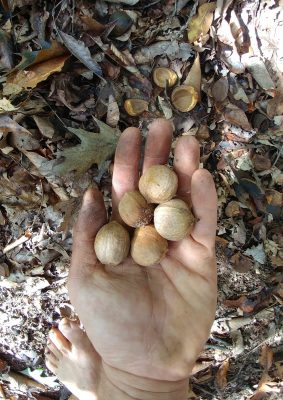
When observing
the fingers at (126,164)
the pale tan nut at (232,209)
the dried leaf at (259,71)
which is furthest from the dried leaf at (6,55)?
the pale tan nut at (232,209)

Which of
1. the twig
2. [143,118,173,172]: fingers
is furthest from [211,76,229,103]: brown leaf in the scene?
the twig

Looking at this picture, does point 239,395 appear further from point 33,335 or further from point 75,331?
point 33,335

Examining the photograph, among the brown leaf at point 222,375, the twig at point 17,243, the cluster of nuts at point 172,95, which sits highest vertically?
the cluster of nuts at point 172,95

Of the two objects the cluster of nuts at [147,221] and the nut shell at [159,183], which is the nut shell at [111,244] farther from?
the nut shell at [159,183]

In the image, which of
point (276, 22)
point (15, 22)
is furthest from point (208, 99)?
point (15, 22)

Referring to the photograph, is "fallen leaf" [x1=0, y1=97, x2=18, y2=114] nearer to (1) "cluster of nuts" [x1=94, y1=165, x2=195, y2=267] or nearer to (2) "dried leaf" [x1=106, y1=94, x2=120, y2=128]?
(2) "dried leaf" [x1=106, y1=94, x2=120, y2=128]
